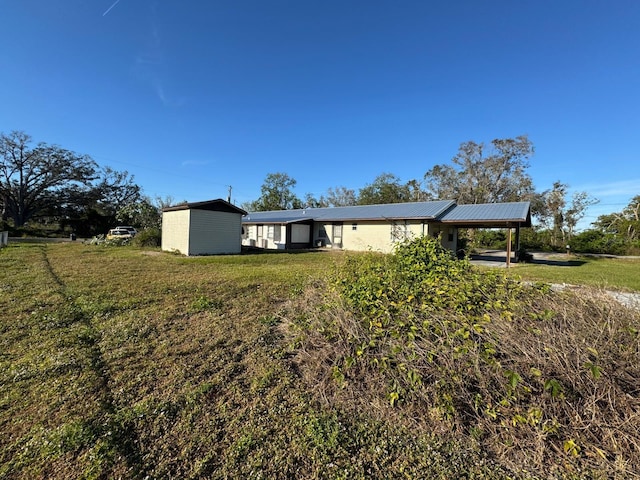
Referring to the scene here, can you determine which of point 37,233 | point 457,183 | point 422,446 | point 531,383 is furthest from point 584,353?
point 37,233

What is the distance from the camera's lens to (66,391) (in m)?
2.46

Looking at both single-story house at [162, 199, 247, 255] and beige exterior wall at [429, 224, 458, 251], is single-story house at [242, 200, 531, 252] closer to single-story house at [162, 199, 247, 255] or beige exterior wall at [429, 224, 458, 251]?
beige exterior wall at [429, 224, 458, 251]

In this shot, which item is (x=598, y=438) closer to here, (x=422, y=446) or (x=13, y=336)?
(x=422, y=446)

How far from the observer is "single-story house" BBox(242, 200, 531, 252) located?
13959 mm

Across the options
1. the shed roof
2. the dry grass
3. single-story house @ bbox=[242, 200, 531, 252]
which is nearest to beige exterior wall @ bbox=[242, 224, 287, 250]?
single-story house @ bbox=[242, 200, 531, 252]

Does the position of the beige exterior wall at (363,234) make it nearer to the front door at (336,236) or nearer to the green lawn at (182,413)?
the front door at (336,236)

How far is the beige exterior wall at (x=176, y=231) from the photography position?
45.1 feet

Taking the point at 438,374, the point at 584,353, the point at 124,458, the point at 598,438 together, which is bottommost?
the point at 124,458

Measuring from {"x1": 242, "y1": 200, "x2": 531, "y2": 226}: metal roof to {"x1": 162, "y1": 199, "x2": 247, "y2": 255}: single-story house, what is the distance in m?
4.01

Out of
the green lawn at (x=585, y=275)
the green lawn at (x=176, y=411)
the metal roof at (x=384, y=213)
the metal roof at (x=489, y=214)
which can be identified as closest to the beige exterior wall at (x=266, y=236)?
the metal roof at (x=384, y=213)

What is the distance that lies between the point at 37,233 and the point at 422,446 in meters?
44.2

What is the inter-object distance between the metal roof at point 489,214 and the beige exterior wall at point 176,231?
12828 mm

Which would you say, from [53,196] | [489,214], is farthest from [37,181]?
[489,214]

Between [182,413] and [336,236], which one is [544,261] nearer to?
[336,236]
